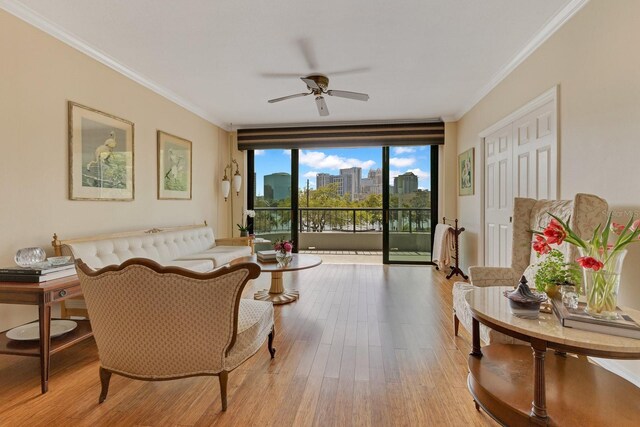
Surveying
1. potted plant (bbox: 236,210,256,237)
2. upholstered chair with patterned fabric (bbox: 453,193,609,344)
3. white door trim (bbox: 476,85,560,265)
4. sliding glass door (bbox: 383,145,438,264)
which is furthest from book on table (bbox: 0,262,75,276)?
sliding glass door (bbox: 383,145,438,264)

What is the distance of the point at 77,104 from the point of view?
2.74 m

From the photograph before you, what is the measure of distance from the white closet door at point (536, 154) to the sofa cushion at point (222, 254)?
3.37m

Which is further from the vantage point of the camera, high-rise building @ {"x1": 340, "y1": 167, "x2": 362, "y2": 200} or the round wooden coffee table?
high-rise building @ {"x1": 340, "y1": 167, "x2": 362, "y2": 200}

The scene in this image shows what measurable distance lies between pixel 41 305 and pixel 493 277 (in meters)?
3.01

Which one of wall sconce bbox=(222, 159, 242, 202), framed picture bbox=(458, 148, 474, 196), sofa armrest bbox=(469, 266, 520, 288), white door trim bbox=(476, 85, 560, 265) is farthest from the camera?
wall sconce bbox=(222, 159, 242, 202)

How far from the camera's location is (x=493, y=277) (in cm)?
236

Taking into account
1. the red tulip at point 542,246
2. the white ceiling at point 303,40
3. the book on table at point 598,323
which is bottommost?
the book on table at point 598,323

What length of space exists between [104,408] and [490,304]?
2.07 meters

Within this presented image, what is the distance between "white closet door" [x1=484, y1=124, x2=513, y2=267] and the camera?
339 cm

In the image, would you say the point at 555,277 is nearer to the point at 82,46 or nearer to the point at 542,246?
the point at 542,246

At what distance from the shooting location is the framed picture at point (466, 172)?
4.42 metres

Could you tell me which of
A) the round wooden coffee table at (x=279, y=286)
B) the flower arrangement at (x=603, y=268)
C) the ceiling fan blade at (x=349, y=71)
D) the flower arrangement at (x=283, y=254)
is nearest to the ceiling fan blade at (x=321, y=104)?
the ceiling fan blade at (x=349, y=71)

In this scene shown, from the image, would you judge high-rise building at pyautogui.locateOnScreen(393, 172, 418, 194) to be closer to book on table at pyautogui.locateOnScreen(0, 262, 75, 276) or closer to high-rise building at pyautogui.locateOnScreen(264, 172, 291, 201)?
high-rise building at pyautogui.locateOnScreen(264, 172, 291, 201)

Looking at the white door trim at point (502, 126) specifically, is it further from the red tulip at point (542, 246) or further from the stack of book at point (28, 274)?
the stack of book at point (28, 274)
